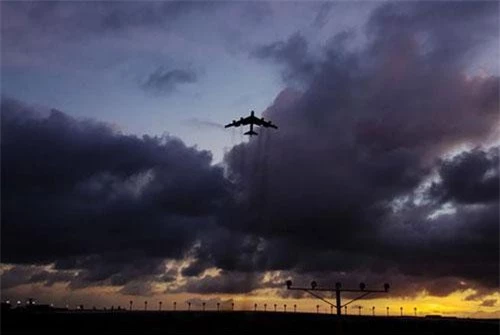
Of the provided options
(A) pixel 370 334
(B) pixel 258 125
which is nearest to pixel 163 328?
(A) pixel 370 334

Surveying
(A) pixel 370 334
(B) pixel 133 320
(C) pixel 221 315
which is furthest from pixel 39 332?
(A) pixel 370 334

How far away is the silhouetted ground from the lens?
132 metres

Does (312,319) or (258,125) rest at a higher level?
(258,125)

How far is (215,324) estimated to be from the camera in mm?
143000

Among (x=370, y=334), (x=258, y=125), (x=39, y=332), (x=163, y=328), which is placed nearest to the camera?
(x=39, y=332)

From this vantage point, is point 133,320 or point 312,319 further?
point 312,319

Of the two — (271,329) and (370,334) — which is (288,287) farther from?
(370,334)

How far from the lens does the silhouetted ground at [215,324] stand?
132 metres

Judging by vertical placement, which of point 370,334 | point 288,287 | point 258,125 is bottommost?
point 370,334

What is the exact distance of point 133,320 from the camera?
14175 cm

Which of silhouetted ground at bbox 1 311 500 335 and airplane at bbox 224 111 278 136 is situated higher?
airplane at bbox 224 111 278 136

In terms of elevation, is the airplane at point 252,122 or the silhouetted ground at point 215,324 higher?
the airplane at point 252,122

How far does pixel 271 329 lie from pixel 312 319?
16.2m

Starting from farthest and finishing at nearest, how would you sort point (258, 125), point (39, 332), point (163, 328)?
point (258, 125) < point (163, 328) < point (39, 332)
